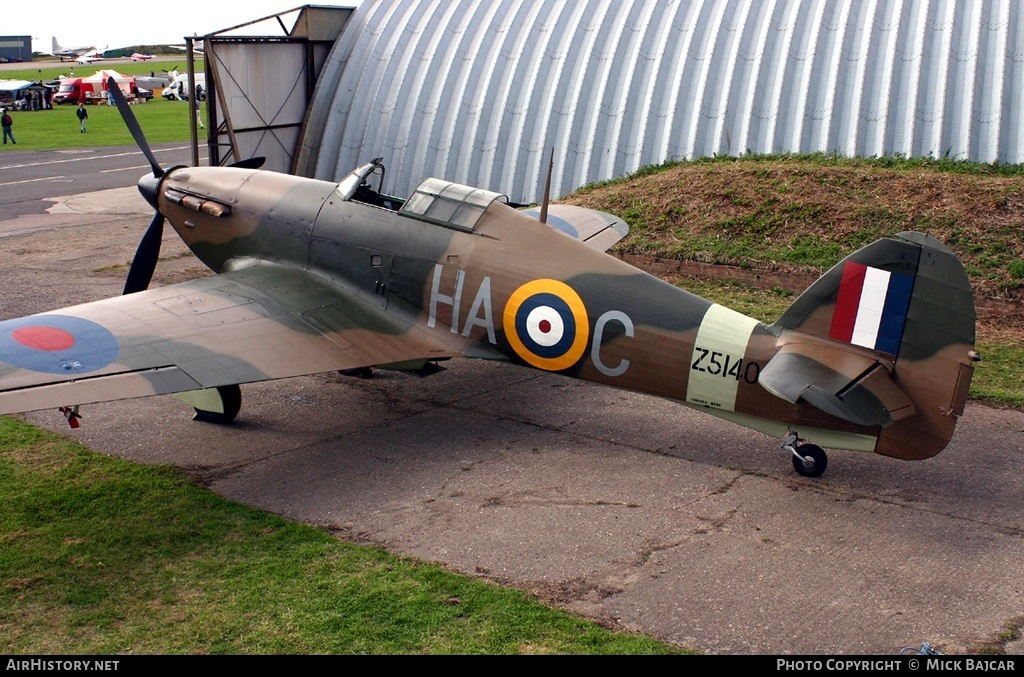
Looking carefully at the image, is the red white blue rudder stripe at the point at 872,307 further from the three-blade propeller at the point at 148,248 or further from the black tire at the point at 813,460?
the three-blade propeller at the point at 148,248

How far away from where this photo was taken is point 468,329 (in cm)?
1002

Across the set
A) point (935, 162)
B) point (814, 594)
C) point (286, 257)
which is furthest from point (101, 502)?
point (935, 162)

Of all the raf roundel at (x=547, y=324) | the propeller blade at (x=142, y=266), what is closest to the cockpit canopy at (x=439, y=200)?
the raf roundel at (x=547, y=324)

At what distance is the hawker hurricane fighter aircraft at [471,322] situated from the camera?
7.84 meters

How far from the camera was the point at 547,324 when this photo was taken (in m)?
9.53

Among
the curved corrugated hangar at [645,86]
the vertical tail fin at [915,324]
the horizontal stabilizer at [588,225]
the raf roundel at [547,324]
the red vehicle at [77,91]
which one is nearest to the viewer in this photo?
the vertical tail fin at [915,324]

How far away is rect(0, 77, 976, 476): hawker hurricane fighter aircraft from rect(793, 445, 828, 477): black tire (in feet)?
0.06

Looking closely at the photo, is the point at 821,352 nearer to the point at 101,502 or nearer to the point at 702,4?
the point at 101,502

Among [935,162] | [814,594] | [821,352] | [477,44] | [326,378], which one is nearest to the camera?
[814,594]

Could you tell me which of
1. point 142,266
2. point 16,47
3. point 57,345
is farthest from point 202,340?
point 16,47

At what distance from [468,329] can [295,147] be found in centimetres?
1435

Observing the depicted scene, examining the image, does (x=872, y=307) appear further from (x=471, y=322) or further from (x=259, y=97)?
(x=259, y=97)

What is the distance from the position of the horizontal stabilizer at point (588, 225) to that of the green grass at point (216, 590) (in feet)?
22.8

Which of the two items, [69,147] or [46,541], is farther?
[69,147]
